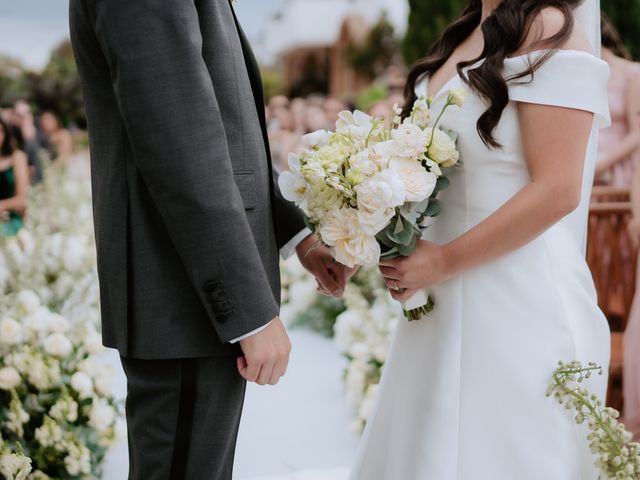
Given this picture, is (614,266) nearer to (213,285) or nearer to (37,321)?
(213,285)

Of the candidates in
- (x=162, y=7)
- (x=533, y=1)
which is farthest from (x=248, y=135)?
(x=533, y=1)

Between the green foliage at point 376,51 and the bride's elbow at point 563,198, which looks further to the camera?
the green foliage at point 376,51

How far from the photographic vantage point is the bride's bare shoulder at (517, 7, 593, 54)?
5.98 feet

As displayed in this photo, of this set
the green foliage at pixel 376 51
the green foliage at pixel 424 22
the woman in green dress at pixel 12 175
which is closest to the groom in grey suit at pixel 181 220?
the woman in green dress at pixel 12 175

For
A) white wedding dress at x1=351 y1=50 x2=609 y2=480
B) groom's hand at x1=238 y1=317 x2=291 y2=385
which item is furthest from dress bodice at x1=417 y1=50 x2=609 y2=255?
groom's hand at x1=238 y1=317 x2=291 y2=385

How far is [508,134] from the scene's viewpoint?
1870 millimetres

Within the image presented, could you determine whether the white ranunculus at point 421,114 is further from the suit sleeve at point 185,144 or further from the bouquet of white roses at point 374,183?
the suit sleeve at point 185,144

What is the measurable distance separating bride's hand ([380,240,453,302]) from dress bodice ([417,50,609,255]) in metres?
0.16

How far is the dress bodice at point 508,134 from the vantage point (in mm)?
1782

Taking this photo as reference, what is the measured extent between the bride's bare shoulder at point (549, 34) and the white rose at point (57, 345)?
2.27 m

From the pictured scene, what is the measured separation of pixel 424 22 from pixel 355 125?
377 inches

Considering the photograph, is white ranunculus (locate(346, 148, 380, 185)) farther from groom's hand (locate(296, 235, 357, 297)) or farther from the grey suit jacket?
groom's hand (locate(296, 235, 357, 297))

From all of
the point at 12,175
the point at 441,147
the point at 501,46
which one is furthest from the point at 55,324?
the point at 12,175

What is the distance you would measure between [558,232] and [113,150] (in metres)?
1.19
